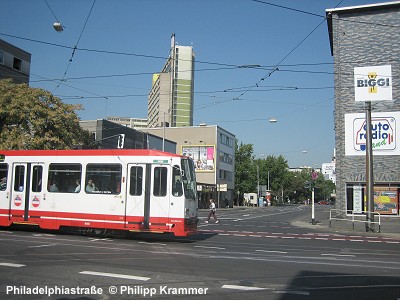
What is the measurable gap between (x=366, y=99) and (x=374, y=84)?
1.24 metres

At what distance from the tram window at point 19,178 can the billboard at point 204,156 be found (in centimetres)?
5421

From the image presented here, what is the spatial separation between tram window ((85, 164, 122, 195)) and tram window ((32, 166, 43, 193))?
7.46 feet

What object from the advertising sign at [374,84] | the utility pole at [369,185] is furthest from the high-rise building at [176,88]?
the utility pole at [369,185]

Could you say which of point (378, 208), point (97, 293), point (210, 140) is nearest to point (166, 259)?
point (97, 293)

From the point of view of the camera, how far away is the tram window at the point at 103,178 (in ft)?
53.2

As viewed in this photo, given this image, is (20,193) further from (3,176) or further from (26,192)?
(3,176)

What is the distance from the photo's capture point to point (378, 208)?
3173 centimetres

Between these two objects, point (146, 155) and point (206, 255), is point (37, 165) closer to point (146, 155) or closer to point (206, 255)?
point (146, 155)

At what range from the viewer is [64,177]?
675 inches

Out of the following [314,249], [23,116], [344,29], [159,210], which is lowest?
[314,249]

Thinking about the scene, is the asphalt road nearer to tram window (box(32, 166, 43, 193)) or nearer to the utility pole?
tram window (box(32, 166, 43, 193))

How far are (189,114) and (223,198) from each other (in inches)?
1558

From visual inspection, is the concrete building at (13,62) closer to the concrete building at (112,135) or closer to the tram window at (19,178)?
the concrete building at (112,135)

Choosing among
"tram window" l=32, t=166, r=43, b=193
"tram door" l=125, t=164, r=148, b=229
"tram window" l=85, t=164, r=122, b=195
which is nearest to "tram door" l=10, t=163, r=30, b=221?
"tram window" l=32, t=166, r=43, b=193
